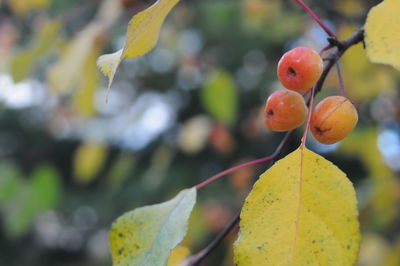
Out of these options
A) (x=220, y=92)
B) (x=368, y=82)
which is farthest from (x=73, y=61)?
(x=368, y=82)

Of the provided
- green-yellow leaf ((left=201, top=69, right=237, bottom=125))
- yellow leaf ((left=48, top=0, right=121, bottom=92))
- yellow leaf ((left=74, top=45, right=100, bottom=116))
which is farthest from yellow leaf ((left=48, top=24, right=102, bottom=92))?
green-yellow leaf ((left=201, top=69, right=237, bottom=125))

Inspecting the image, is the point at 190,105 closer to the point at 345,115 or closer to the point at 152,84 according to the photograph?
the point at 152,84

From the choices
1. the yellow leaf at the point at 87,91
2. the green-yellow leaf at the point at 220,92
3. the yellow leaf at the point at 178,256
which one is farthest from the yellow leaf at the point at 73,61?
the green-yellow leaf at the point at 220,92

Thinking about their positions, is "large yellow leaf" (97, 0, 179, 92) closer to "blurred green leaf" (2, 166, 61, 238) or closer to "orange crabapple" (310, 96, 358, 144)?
"orange crabapple" (310, 96, 358, 144)

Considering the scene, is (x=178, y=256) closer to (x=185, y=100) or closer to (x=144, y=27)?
(x=144, y=27)

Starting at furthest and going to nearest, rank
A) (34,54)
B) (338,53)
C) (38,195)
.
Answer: (38,195), (34,54), (338,53)

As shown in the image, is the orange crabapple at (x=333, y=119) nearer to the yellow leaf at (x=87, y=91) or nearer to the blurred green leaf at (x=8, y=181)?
the yellow leaf at (x=87, y=91)
